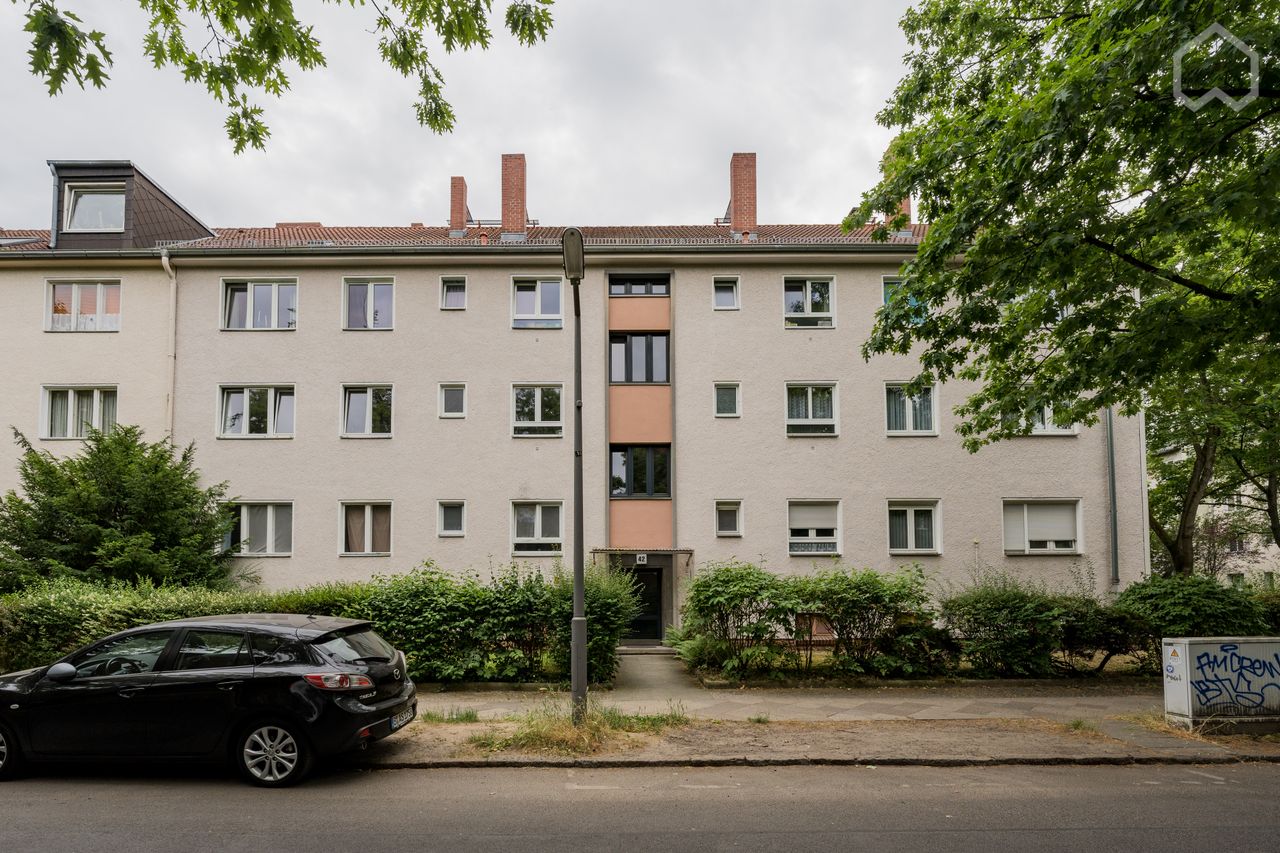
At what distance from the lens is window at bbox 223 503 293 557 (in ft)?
60.8

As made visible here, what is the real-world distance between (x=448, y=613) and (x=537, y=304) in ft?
30.6

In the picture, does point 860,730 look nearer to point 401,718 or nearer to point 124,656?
point 401,718

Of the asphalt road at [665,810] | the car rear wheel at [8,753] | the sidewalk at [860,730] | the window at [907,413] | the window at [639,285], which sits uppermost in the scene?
the window at [639,285]

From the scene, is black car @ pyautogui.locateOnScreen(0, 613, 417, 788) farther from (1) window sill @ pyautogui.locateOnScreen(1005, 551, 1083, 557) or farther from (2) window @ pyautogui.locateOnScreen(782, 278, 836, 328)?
(1) window sill @ pyautogui.locateOnScreen(1005, 551, 1083, 557)

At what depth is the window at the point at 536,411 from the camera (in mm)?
18859

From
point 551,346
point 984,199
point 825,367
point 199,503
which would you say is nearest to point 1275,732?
point 984,199

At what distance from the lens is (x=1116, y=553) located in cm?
1838

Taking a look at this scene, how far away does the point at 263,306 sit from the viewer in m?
19.4

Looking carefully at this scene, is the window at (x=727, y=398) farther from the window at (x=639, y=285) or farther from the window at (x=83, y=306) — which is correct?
the window at (x=83, y=306)

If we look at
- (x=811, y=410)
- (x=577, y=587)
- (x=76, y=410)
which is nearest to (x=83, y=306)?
(x=76, y=410)

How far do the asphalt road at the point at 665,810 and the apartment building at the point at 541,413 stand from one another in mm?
10825

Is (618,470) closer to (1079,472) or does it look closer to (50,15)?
(1079,472)

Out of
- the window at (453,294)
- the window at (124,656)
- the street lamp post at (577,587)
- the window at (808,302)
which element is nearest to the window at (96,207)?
the window at (453,294)

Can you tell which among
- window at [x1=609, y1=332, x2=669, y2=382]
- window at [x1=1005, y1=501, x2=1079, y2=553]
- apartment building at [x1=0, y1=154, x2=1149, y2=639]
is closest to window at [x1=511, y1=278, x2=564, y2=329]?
apartment building at [x1=0, y1=154, x2=1149, y2=639]
